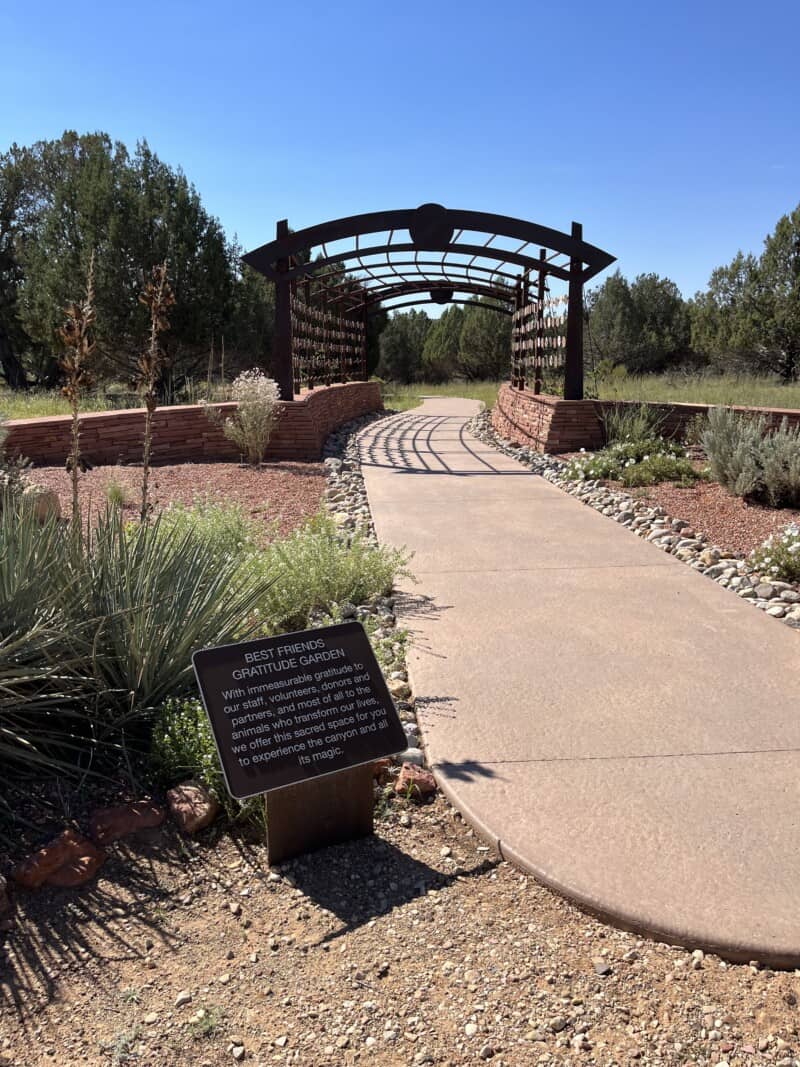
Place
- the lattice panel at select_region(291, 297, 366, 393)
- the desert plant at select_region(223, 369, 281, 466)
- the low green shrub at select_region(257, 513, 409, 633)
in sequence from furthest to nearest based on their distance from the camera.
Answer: the lattice panel at select_region(291, 297, 366, 393), the desert plant at select_region(223, 369, 281, 466), the low green shrub at select_region(257, 513, 409, 633)

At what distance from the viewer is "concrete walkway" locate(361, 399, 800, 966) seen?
8.75ft

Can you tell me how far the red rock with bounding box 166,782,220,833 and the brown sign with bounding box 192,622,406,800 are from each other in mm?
403

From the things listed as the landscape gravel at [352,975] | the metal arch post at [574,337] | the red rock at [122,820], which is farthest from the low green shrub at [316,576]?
the metal arch post at [574,337]

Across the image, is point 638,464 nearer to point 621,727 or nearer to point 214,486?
point 214,486

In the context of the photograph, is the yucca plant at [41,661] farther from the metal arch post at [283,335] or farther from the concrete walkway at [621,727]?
the metal arch post at [283,335]

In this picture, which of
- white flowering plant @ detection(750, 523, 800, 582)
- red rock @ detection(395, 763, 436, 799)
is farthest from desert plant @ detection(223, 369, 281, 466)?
red rock @ detection(395, 763, 436, 799)

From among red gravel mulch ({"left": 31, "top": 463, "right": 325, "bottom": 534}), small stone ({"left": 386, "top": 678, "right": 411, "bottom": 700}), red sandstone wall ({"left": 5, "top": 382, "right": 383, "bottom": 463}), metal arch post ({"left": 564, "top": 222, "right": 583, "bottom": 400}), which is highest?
metal arch post ({"left": 564, "top": 222, "right": 583, "bottom": 400})

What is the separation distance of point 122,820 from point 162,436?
8.89 m

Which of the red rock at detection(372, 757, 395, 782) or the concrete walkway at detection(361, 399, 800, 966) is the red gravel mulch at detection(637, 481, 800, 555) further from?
the red rock at detection(372, 757, 395, 782)

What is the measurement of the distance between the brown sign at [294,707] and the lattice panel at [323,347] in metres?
11.0

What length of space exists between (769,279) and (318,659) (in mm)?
28287

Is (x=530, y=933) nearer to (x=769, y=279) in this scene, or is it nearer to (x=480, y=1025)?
(x=480, y=1025)

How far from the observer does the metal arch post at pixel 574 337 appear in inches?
508

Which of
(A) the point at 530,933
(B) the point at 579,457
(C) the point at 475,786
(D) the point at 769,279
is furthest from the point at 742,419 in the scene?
(D) the point at 769,279
